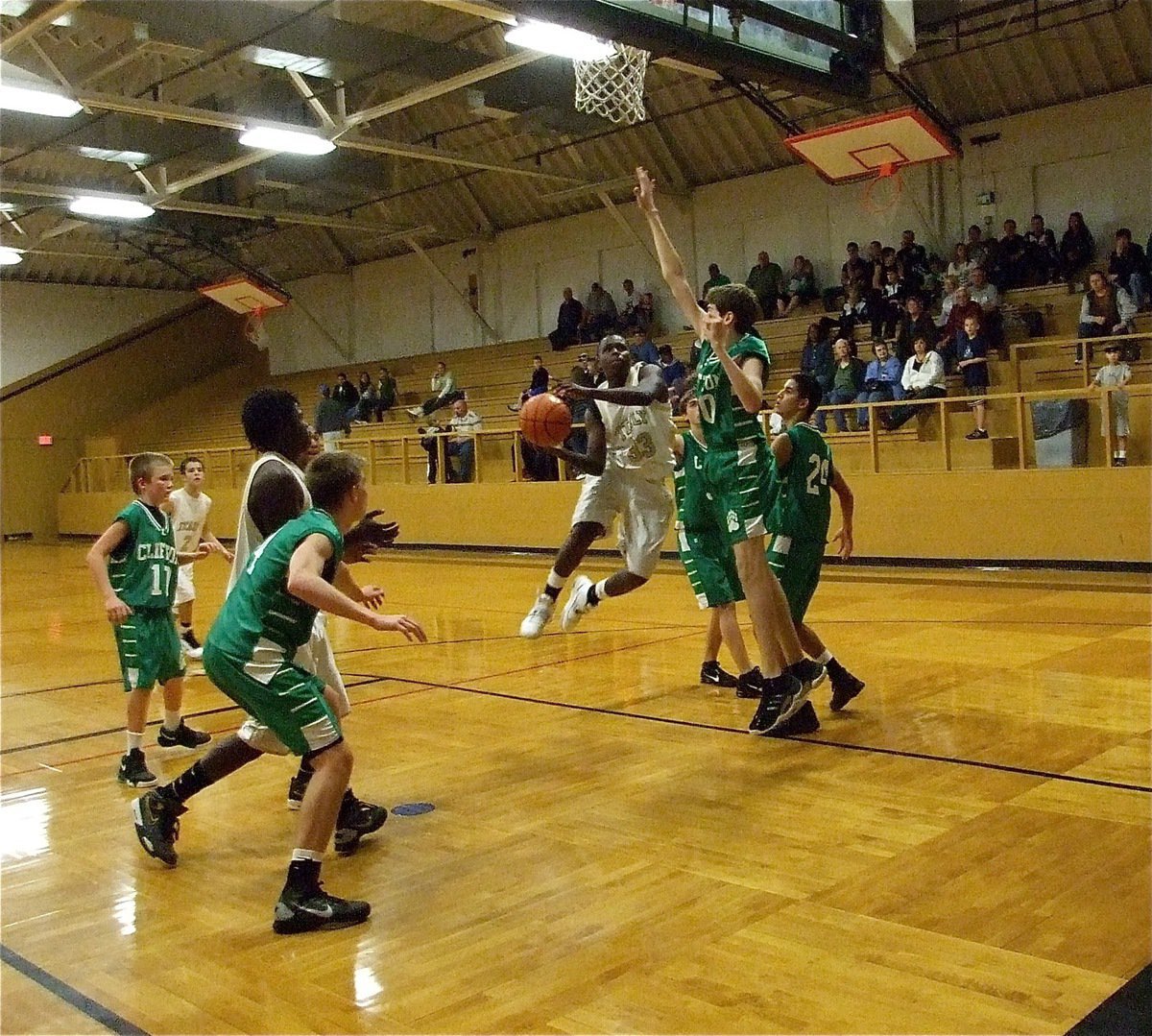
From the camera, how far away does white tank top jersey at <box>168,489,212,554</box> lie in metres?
8.05

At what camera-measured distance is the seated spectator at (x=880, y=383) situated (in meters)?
13.6

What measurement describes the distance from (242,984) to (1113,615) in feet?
23.8

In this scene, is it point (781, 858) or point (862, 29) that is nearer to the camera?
point (781, 858)

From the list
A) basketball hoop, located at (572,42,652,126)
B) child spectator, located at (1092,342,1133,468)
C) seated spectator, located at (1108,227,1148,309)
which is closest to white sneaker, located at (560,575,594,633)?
basketball hoop, located at (572,42,652,126)

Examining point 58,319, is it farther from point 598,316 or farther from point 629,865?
point 629,865

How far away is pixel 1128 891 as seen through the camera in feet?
10.6

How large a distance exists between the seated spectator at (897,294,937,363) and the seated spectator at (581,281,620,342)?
699 centimetres

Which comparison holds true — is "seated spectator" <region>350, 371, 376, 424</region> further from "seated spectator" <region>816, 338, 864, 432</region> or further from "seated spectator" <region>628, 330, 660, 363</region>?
"seated spectator" <region>816, 338, 864, 432</region>

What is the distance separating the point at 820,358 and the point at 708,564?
377 inches

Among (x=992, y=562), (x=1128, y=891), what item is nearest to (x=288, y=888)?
(x=1128, y=891)

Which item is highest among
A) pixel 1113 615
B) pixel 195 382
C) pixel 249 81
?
pixel 249 81

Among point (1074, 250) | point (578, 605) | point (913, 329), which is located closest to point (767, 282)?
point (1074, 250)

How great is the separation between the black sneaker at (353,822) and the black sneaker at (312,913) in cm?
63

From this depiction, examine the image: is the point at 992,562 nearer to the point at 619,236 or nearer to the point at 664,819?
the point at 664,819
